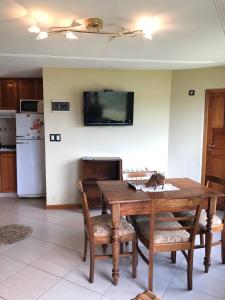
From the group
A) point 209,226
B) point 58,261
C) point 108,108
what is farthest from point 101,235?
point 108,108

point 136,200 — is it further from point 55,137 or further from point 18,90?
point 18,90

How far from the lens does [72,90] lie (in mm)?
4023

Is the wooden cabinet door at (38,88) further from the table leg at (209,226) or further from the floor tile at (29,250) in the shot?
the table leg at (209,226)

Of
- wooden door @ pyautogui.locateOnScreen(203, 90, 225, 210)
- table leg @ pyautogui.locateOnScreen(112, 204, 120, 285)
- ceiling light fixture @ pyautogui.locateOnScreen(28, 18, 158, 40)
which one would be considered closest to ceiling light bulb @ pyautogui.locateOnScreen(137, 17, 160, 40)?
ceiling light fixture @ pyautogui.locateOnScreen(28, 18, 158, 40)

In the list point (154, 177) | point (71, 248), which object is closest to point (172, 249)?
point (154, 177)

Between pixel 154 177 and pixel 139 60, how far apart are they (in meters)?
1.78

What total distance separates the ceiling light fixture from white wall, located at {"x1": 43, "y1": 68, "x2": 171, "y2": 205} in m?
1.61

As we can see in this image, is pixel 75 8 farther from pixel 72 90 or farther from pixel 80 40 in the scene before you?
pixel 72 90

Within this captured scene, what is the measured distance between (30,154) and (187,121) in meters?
2.86

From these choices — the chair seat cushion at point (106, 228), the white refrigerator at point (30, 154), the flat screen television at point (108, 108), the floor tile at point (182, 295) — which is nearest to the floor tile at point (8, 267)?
the chair seat cushion at point (106, 228)

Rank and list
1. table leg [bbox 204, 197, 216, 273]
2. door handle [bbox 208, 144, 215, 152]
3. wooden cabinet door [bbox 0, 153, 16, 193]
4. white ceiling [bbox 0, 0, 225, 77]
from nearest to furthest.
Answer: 1. white ceiling [bbox 0, 0, 225, 77]
2. table leg [bbox 204, 197, 216, 273]
3. door handle [bbox 208, 144, 215, 152]
4. wooden cabinet door [bbox 0, 153, 16, 193]

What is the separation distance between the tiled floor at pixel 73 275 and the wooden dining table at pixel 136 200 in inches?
Result: 6.3

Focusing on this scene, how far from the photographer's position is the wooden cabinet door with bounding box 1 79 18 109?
491 centimetres

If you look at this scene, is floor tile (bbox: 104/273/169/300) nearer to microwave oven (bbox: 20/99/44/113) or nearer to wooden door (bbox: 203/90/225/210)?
wooden door (bbox: 203/90/225/210)
